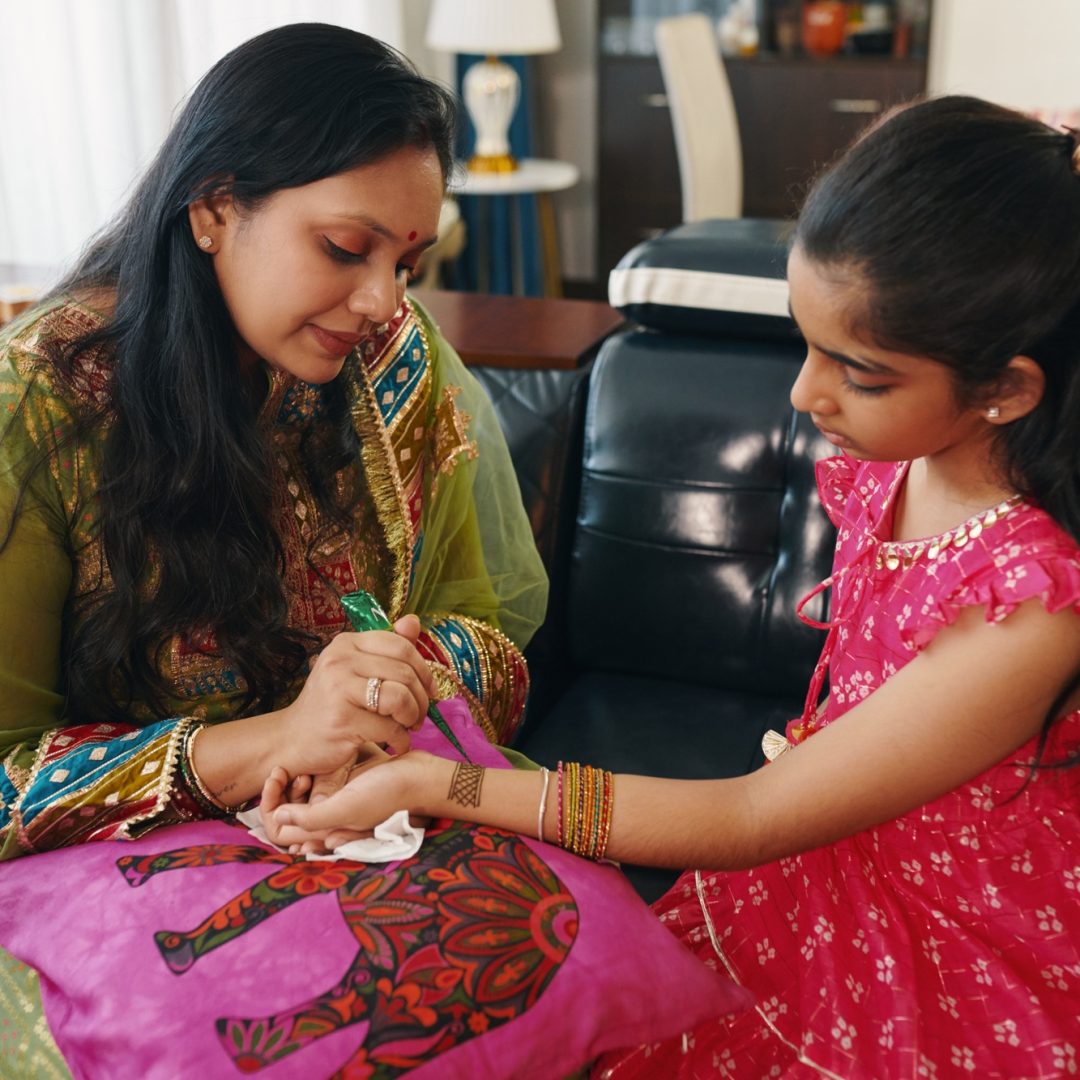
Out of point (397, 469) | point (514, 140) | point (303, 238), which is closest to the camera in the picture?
point (303, 238)

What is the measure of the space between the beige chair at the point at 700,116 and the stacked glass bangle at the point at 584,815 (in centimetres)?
361

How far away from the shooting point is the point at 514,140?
18.3ft

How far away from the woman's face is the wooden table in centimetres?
73

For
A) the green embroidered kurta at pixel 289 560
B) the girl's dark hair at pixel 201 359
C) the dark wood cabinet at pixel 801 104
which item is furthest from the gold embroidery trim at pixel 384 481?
the dark wood cabinet at pixel 801 104

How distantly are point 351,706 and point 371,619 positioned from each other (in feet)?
0.46

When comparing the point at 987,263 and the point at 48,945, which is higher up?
the point at 987,263

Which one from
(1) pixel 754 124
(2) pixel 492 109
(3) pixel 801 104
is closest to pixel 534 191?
(2) pixel 492 109

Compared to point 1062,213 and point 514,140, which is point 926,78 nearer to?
point 514,140

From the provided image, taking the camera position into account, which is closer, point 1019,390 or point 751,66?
point 1019,390

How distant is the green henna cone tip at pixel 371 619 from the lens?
51.1 inches

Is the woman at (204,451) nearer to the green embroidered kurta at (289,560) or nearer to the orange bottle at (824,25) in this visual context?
the green embroidered kurta at (289,560)

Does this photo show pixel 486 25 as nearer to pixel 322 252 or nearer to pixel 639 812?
pixel 322 252

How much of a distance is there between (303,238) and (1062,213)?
2.12 ft

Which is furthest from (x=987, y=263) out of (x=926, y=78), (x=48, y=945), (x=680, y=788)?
(x=926, y=78)
